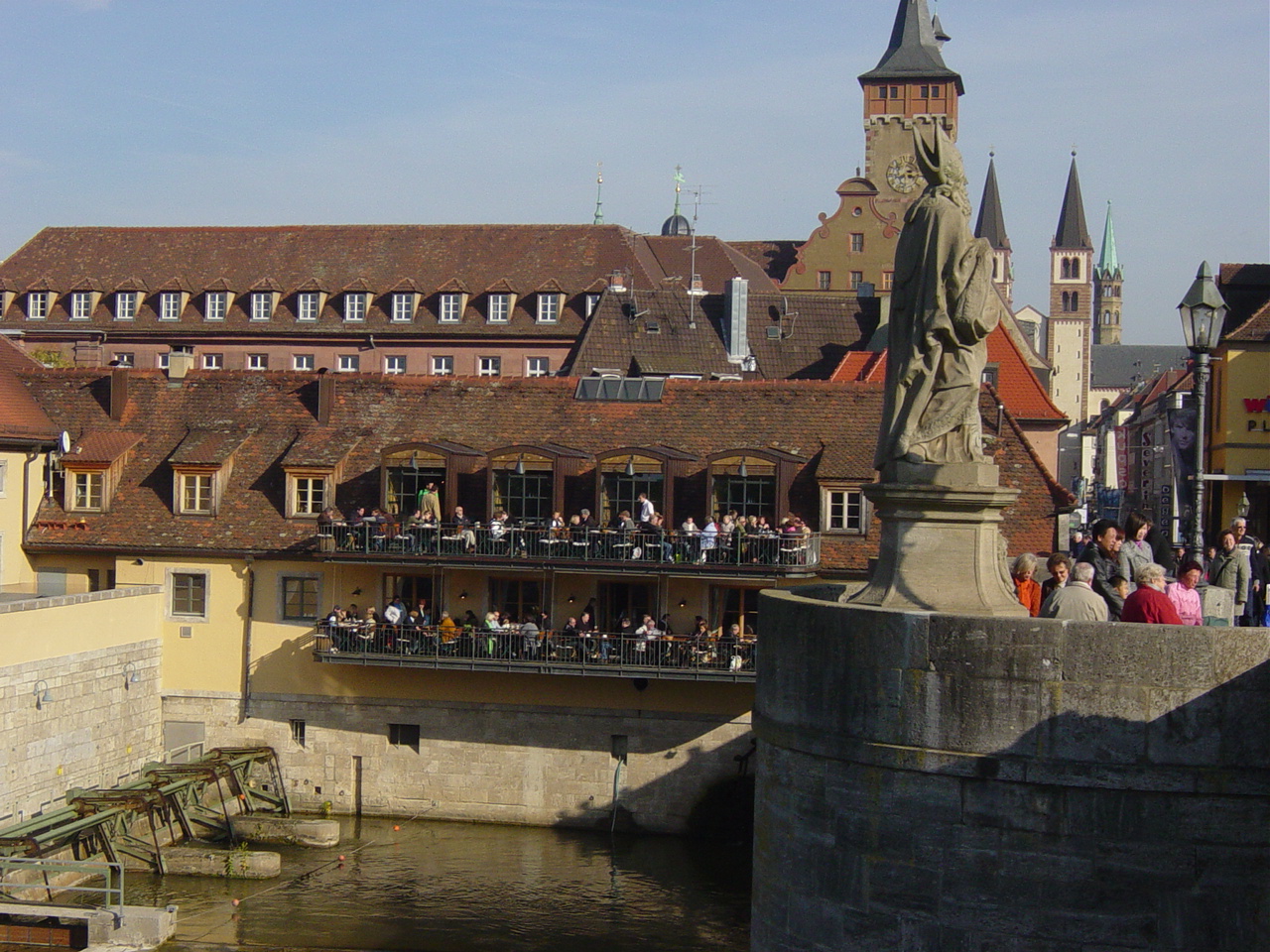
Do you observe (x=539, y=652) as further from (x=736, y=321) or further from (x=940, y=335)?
(x=736, y=321)

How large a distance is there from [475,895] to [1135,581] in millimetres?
18024

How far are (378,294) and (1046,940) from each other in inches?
2355

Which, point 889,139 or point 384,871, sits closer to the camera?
point 384,871

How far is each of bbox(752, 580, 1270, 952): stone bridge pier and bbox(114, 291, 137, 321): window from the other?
62.7 metres

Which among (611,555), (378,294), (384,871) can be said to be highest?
(378,294)

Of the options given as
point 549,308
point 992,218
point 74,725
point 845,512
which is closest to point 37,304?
point 549,308

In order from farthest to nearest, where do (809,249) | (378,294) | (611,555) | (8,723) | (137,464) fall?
(809,249)
(378,294)
(137,464)
(611,555)
(8,723)

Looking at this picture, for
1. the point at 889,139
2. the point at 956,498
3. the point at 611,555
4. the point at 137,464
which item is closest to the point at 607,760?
the point at 611,555

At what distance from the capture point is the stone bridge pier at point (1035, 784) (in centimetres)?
1104

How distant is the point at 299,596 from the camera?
3553 centimetres

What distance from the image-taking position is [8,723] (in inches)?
1170

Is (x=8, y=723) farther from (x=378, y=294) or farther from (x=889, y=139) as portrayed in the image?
(x=889, y=139)

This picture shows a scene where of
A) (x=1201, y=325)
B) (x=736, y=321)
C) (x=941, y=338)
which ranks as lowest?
(x=941, y=338)

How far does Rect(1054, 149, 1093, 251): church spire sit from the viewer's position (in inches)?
7037
